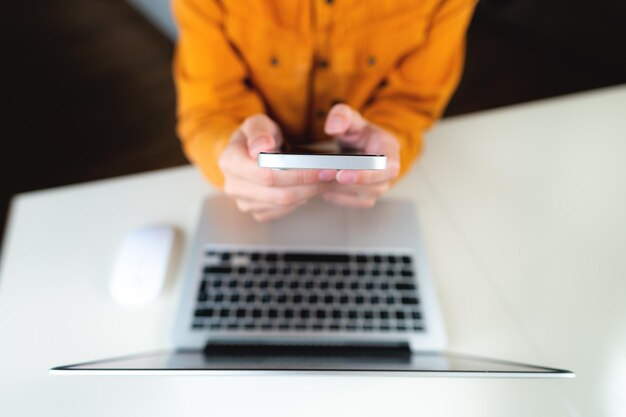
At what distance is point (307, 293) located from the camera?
47 cm

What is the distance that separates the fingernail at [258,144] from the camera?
1.26 ft

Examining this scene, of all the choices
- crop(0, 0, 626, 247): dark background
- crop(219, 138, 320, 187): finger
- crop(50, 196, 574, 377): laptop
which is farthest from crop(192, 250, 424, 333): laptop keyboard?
crop(0, 0, 626, 247): dark background

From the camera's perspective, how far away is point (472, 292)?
50 cm

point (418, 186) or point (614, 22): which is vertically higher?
point (614, 22)

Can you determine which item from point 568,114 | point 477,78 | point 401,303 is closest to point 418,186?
point 401,303

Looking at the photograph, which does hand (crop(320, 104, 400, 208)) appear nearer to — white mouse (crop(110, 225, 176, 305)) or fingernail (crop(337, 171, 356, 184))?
fingernail (crop(337, 171, 356, 184))

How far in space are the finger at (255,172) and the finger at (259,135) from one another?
0.01 metres

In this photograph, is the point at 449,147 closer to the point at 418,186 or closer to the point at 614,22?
the point at 418,186

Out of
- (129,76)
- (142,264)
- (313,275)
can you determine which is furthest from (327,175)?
(129,76)

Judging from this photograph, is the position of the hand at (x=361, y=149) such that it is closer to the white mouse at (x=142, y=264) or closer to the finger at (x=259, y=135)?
the finger at (x=259, y=135)

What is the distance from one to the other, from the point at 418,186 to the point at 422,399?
0.29 m

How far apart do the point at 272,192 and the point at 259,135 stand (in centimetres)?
7

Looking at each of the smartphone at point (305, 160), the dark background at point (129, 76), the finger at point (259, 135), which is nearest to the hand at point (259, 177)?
the finger at point (259, 135)

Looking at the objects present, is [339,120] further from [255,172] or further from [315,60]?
[315,60]
